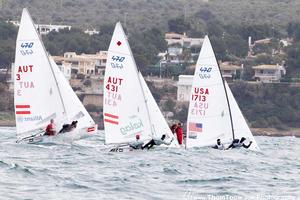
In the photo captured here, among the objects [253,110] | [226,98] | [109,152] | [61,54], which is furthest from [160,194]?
[61,54]

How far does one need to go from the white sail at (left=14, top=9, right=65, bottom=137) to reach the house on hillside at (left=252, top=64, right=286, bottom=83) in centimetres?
7797

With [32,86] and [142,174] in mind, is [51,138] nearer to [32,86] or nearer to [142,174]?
[32,86]

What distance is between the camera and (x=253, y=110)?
106 meters

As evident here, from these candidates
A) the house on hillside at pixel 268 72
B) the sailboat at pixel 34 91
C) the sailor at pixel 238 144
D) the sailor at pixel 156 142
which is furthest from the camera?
the house on hillside at pixel 268 72

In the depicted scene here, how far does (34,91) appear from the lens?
140 ft

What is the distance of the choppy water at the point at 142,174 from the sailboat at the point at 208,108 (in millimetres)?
715

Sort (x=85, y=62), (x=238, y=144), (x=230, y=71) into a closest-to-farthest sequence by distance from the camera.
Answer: (x=238, y=144), (x=230, y=71), (x=85, y=62)

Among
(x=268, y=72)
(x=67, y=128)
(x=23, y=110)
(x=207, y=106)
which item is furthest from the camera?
(x=268, y=72)

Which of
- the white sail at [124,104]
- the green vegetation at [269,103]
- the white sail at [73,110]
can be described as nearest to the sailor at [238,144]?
the white sail at [124,104]

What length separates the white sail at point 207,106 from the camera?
4212 cm

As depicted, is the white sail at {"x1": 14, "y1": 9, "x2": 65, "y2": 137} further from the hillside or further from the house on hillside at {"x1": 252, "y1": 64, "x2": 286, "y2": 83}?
the hillside

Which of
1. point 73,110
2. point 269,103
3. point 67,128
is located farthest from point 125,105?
point 269,103

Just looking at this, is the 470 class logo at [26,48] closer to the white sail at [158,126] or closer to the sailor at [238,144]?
the white sail at [158,126]

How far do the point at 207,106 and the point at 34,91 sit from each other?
238 inches
